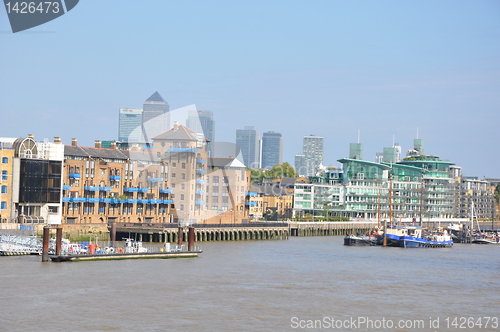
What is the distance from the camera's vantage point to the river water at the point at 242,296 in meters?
44.4

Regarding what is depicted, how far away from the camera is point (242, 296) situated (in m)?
53.1

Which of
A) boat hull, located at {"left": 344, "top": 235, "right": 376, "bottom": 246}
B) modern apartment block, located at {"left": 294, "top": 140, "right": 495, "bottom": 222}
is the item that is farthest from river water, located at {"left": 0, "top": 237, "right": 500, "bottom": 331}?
modern apartment block, located at {"left": 294, "top": 140, "right": 495, "bottom": 222}

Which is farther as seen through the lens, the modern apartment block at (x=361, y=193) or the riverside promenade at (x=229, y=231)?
the modern apartment block at (x=361, y=193)

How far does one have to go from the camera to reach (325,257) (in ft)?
288

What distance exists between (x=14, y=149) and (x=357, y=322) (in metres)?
65.8

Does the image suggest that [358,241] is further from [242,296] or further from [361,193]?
[361,193]

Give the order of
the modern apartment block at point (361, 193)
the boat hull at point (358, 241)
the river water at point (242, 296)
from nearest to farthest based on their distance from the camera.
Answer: the river water at point (242, 296)
the boat hull at point (358, 241)
the modern apartment block at point (361, 193)

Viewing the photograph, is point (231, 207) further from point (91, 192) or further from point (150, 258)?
point (150, 258)

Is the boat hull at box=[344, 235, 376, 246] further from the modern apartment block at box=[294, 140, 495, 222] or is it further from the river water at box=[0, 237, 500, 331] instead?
the modern apartment block at box=[294, 140, 495, 222]

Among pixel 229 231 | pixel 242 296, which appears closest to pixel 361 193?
pixel 229 231

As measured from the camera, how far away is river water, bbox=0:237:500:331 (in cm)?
4438

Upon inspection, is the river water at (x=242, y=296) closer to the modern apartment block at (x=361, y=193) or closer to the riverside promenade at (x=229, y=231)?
the riverside promenade at (x=229, y=231)

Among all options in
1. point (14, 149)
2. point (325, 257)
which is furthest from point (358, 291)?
point (14, 149)

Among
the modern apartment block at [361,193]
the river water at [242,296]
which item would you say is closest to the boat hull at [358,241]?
the river water at [242,296]
